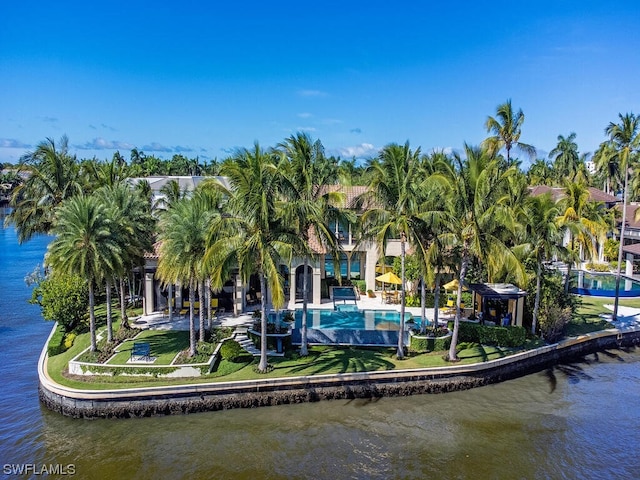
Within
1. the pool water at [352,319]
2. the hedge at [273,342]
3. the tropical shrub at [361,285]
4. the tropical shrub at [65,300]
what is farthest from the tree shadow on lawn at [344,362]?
the tropical shrub at [65,300]

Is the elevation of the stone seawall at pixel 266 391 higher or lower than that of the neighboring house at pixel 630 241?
lower

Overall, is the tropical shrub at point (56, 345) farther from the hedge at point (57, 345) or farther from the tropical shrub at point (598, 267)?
the tropical shrub at point (598, 267)

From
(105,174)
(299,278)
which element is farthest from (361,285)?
(105,174)

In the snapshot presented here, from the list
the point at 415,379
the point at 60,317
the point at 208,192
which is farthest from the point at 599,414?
the point at 60,317

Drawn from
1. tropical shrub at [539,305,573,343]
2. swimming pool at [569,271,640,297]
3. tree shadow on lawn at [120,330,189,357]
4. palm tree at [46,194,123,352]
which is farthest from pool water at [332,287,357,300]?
swimming pool at [569,271,640,297]

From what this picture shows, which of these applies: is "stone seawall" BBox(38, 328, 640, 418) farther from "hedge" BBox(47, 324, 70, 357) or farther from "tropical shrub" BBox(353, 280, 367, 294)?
"tropical shrub" BBox(353, 280, 367, 294)

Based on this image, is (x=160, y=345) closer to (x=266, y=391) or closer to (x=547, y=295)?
(x=266, y=391)
